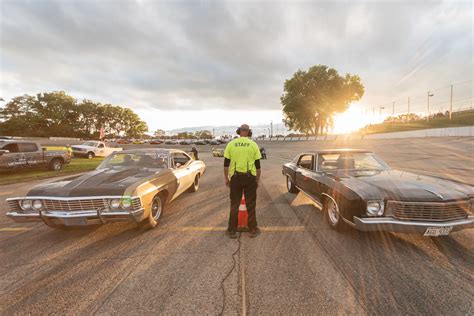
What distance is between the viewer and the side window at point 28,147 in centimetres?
996

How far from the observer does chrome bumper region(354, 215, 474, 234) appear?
2.81 m

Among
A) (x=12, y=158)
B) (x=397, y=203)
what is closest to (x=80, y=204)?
(x=397, y=203)

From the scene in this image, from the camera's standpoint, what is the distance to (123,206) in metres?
3.25

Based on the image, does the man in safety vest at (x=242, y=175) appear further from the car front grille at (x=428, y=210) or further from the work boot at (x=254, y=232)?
the car front grille at (x=428, y=210)

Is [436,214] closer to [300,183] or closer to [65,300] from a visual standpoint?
[300,183]

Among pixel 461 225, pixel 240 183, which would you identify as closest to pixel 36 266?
pixel 240 183

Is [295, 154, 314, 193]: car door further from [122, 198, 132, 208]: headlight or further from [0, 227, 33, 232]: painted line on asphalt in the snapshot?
[0, 227, 33, 232]: painted line on asphalt

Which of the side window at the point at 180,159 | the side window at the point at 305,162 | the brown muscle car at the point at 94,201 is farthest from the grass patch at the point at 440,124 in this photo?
the brown muscle car at the point at 94,201

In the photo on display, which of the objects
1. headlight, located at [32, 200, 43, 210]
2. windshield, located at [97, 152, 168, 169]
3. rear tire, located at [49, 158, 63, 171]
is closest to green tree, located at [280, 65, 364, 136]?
rear tire, located at [49, 158, 63, 171]

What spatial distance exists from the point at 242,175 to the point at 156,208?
188cm

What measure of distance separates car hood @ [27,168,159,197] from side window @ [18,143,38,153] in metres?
9.21

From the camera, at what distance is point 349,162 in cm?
471

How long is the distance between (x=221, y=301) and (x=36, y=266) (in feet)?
8.47

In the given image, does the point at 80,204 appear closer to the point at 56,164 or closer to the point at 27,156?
the point at 27,156
